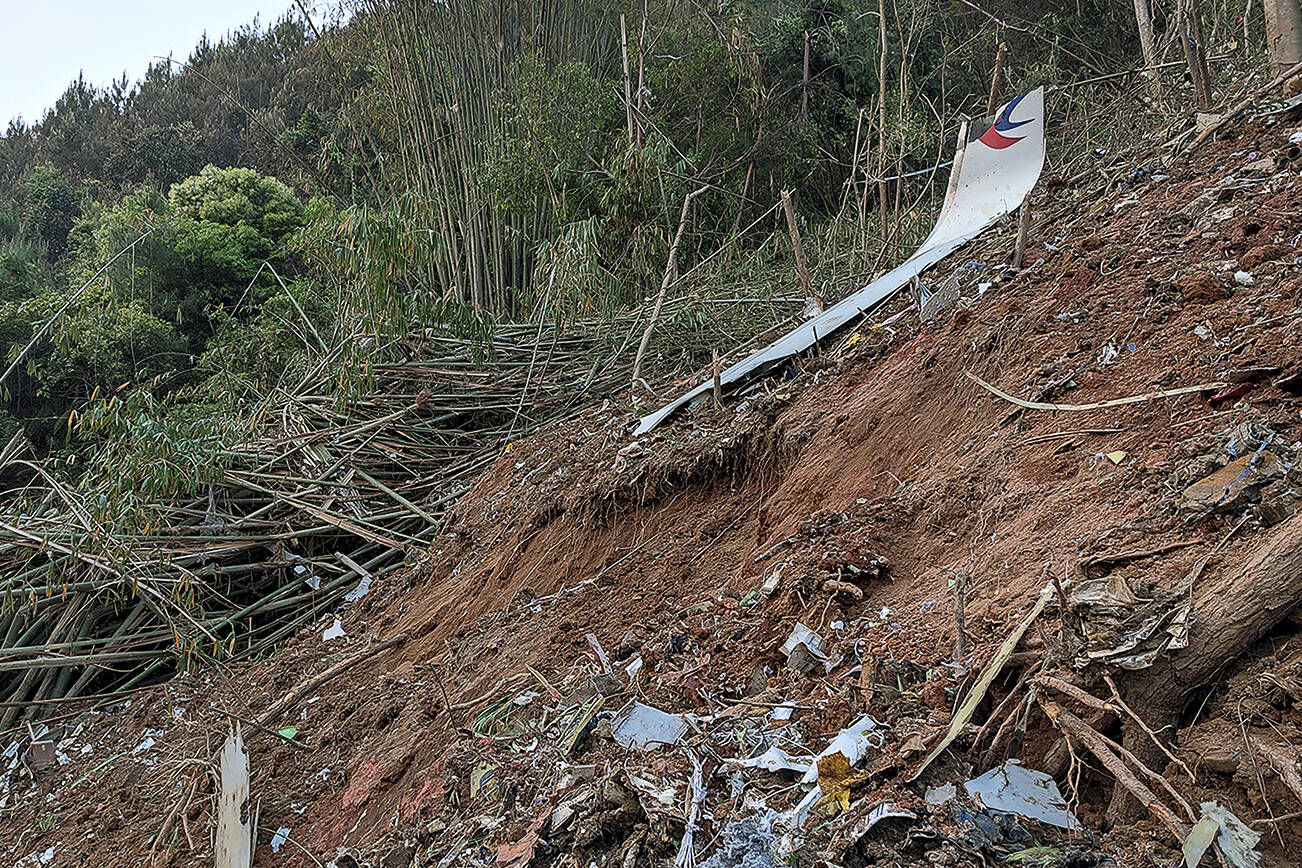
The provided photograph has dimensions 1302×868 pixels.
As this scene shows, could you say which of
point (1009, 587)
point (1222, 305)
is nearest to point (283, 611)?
point (1009, 587)

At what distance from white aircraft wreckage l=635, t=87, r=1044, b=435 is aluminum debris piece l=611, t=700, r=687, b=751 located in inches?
64.5

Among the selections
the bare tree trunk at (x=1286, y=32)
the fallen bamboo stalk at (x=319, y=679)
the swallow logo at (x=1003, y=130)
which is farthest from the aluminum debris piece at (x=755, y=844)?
the swallow logo at (x=1003, y=130)

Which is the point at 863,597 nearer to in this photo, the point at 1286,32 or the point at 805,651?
the point at 805,651

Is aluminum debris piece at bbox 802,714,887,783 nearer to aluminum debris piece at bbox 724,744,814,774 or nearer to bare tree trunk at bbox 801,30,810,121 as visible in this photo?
aluminum debris piece at bbox 724,744,814,774

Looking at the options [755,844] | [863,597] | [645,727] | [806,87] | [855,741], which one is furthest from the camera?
[806,87]

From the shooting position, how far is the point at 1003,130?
155 inches

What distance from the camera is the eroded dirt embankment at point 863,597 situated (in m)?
1.45

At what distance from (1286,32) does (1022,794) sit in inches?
118

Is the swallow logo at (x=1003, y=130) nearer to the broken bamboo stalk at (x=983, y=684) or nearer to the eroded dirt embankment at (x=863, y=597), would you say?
the eroded dirt embankment at (x=863, y=597)

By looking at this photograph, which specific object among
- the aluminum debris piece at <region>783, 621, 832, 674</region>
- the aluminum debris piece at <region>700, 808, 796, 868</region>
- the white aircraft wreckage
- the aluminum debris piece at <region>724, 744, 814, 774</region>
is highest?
the white aircraft wreckage

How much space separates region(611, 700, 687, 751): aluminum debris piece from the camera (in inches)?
75.0

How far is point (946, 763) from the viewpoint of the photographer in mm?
1495

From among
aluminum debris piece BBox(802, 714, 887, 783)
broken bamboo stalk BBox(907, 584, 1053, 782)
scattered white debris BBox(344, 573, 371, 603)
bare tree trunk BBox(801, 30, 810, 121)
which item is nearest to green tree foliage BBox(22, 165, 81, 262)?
bare tree trunk BBox(801, 30, 810, 121)

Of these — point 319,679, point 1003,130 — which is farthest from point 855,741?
point 1003,130
